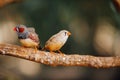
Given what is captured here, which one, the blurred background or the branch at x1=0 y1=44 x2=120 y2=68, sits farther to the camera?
the blurred background

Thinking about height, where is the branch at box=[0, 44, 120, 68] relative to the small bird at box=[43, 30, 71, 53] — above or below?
below

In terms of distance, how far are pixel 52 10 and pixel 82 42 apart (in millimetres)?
664

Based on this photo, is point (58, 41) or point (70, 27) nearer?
point (58, 41)

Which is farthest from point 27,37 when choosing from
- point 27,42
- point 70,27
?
point 70,27

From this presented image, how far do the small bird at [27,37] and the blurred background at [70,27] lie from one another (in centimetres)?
199

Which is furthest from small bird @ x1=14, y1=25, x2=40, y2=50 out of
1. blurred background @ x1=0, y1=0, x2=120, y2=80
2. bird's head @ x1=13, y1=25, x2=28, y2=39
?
blurred background @ x1=0, y1=0, x2=120, y2=80

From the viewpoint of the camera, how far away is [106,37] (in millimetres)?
4871

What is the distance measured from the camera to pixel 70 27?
4.36m

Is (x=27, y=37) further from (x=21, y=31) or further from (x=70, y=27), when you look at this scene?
(x=70, y=27)

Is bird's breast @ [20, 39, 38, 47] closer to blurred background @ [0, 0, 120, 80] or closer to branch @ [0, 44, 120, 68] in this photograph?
branch @ [0, 44, 120, 68]

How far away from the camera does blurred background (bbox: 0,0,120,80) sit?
4.01 meters

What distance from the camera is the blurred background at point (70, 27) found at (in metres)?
4.01

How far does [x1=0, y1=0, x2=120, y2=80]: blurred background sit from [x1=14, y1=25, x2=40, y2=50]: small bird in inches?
78.4

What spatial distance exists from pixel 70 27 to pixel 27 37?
278 centimetres
